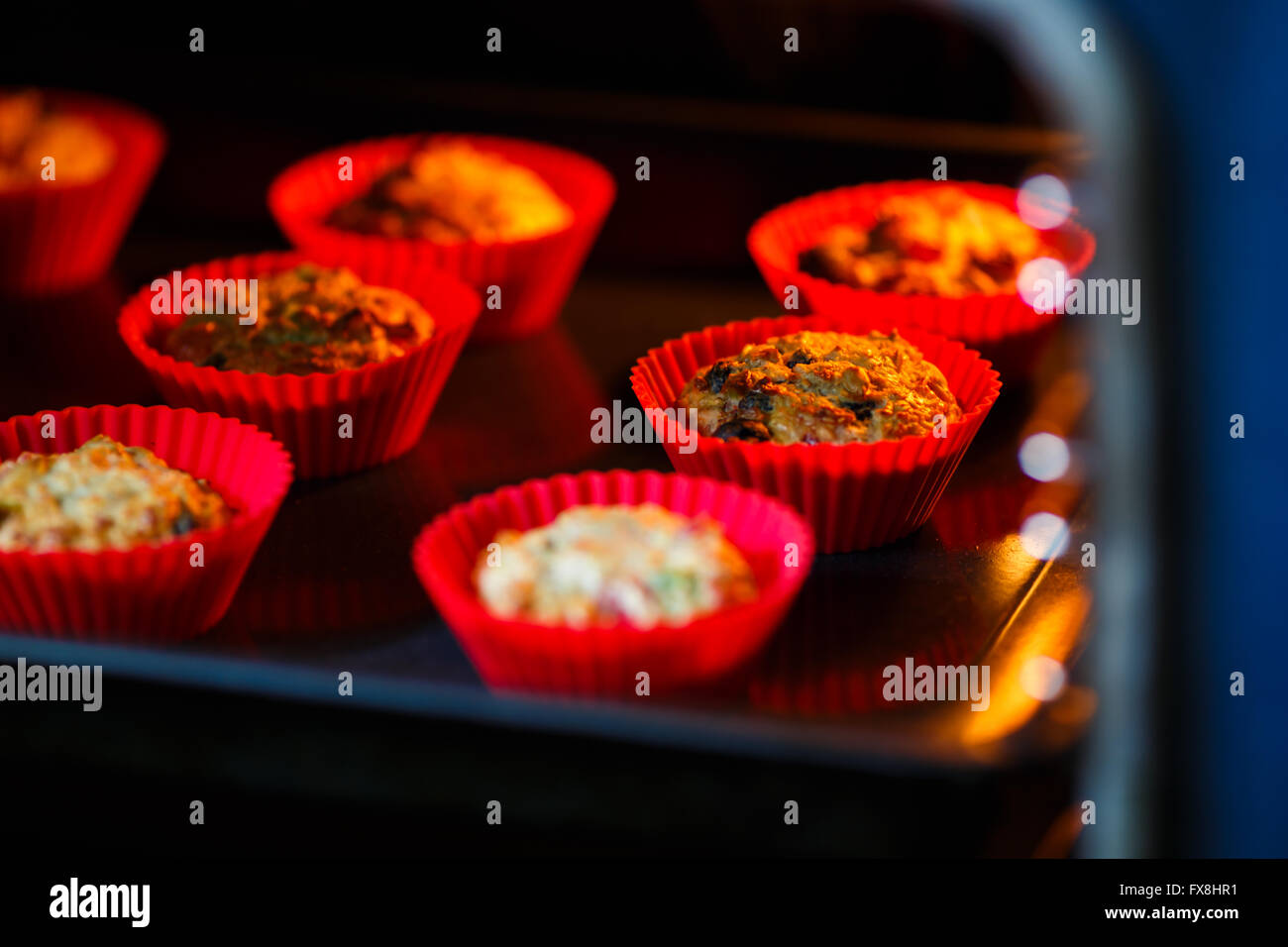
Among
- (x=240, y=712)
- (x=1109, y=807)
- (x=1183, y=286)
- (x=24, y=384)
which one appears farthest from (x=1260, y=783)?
(x=24, y=384)

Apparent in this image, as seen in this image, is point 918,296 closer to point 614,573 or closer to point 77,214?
point 614,573

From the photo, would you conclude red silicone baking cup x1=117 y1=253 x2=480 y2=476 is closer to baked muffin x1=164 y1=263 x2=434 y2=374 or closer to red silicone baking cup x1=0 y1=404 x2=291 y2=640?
baked muffin x1=164 y1=263 x2=434 y2=374

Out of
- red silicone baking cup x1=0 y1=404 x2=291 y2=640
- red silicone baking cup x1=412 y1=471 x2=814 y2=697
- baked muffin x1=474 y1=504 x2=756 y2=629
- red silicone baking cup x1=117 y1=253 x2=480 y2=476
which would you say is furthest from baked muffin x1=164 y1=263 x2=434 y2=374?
baked muffin x1=474 y1=504 x2=756 y2=629

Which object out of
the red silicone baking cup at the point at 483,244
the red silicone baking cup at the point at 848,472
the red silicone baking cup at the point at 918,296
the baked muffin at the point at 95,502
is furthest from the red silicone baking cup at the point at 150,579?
the red silicone baking cup at the point at 918,296

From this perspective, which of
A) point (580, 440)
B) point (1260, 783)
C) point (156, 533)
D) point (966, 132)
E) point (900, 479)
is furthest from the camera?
point (966, 132)

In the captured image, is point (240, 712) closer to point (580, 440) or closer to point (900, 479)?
point (580, 440)

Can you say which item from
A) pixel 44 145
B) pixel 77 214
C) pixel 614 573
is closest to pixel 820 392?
pixel 614 573
